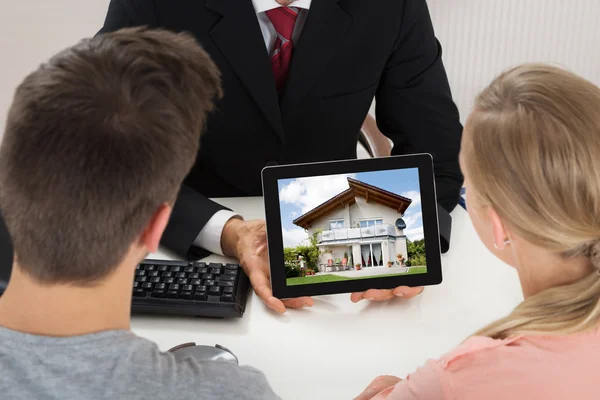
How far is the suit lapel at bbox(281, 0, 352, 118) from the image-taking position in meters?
1.58

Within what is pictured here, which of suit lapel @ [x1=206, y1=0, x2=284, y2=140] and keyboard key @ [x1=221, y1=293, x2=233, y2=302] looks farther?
suit lapel @ [x1=206, y1=0, x2=284, y2=140]

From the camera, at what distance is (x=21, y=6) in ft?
8.95

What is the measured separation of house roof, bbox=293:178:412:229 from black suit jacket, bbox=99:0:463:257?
1.09ft

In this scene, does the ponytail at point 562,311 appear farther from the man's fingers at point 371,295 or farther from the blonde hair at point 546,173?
the man's fingers at point 371,295

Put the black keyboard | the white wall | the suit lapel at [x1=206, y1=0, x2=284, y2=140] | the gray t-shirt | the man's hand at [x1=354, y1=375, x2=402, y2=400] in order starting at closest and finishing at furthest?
1. the gray t-shirt
2. the man's hand at [x1=354, y1=375, x2=402, y2=400]
3. the black keyboard
4. the suit lapel at [x1=206, y1=0, x2=284, y2=140]
5. the white wall

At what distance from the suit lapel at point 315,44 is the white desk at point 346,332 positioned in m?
0.58

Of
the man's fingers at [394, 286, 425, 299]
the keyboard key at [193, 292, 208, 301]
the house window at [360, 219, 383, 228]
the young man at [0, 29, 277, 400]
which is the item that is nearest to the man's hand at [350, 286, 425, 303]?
the man's fingers at [394, 286, 425, 299]

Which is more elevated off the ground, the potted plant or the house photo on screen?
the house photo on screen

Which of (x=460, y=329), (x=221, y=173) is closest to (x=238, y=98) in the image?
(x=221, y=173)

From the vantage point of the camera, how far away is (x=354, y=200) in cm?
117

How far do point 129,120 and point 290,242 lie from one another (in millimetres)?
521

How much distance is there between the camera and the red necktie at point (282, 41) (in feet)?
5.18

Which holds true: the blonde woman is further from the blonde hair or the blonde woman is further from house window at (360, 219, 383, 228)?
house window at (360, 219, 383, 228)

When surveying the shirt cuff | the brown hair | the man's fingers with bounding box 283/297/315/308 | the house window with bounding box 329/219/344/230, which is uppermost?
the brown hair
